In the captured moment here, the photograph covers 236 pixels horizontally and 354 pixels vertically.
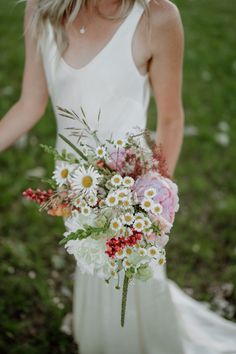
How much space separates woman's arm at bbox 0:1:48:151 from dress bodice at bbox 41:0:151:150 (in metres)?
0.06

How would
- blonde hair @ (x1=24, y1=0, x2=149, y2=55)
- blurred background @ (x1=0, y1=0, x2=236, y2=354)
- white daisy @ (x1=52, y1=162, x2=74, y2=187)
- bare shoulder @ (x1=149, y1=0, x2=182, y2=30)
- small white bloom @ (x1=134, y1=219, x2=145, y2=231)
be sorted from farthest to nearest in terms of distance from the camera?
blurred background @ (x1=0, y1=0, x2=236, y2=354)
blonde hair @ (x1=24, y1=0, x2=149, y2=55)
bare shoulder @ (x1=149, y1=0, x2=182, y2=30)
white daisy @ (x1=52, y1=162, x2=74, y2=187)
small white bloom @ (x1=134, y1=219, x2=145, y2=231)

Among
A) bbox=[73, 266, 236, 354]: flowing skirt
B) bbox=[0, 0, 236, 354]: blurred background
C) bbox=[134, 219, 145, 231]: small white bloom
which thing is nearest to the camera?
bbox=[134, 219, 145, 231]: small white bloom

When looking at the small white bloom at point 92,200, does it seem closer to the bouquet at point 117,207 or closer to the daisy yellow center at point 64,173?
the bouquet at point 117,207

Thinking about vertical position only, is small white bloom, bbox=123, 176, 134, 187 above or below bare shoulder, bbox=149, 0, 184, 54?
below

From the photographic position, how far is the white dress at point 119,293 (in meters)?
2.09

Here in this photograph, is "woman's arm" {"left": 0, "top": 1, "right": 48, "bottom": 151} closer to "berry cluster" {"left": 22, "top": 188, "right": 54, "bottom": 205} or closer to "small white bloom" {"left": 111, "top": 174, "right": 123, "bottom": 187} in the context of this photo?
"berry cluster" {"left": 22, "top": 188, "right": 54, "bottom": 205}

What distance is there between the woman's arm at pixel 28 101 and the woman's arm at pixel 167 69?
51cm

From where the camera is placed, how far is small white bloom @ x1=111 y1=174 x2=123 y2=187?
59.8 inches

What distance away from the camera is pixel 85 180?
1.53 meters

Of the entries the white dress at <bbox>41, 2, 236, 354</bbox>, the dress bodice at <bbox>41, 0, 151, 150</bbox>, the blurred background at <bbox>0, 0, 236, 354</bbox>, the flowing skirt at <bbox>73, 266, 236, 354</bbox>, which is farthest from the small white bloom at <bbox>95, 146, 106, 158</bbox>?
the blurred background at <bbox>0, 0, 236, 354</bbox>

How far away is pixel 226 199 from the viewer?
3.87 meters

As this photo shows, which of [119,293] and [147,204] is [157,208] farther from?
[119,293]

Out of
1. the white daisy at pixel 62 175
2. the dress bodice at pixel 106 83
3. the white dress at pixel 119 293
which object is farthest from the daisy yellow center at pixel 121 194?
the white dress at pixel 119 293

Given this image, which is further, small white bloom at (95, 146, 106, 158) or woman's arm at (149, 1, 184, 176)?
woman's arm at (149, 1, 184, 176)
